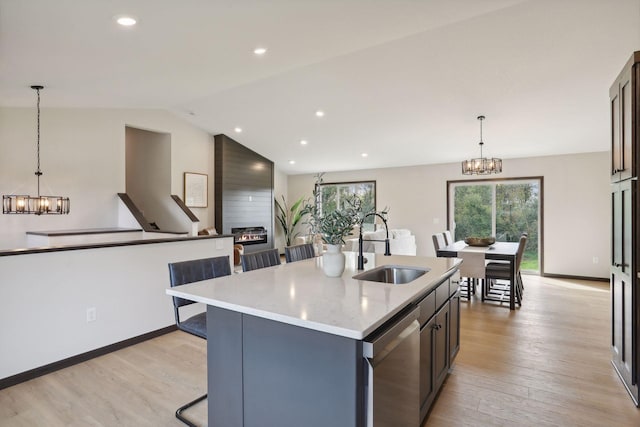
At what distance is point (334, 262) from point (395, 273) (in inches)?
26.8

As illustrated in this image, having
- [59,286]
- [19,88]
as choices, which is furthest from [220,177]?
[59,286]

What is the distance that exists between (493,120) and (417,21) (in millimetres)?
2861

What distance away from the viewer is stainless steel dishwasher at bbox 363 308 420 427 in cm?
129

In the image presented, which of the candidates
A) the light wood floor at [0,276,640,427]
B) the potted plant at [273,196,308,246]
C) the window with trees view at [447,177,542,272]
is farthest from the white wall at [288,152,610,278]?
the potted plant at [273,196,308,246]

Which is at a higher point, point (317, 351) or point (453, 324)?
point (317, 351)

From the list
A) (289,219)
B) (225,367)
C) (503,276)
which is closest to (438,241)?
(503,276)

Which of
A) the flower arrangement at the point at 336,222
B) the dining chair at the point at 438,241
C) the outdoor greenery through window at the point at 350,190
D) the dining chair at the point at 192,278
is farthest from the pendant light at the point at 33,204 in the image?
the outdoor greenery through window at the point at 350,190

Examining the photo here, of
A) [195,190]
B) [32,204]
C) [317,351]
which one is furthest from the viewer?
[195,190]

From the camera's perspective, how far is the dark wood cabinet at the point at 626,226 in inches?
91.8

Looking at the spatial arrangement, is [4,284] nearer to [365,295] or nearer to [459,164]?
[365,295]

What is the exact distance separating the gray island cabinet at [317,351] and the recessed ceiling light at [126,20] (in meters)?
2.00

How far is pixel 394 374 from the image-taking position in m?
1.48

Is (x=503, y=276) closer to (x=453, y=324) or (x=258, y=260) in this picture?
(x=453, y=324)

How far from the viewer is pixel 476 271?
4641 millimetres
